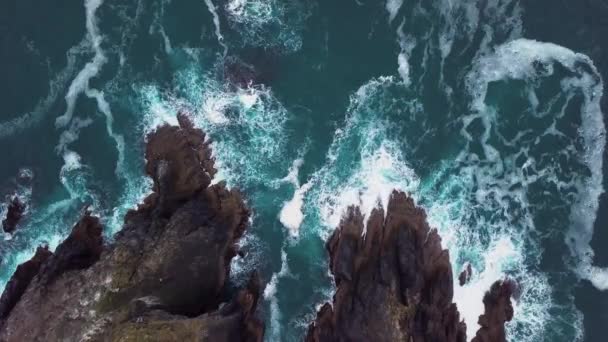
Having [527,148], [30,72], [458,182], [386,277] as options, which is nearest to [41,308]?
[30,72]

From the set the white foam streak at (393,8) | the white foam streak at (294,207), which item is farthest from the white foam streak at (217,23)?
the white foam streak at (393,8)

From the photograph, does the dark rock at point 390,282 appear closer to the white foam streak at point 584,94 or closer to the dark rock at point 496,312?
the dark rock at point 496,312

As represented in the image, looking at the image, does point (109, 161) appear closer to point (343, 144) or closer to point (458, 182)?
point (343, 144)

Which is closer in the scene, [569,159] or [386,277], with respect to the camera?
[386,277]

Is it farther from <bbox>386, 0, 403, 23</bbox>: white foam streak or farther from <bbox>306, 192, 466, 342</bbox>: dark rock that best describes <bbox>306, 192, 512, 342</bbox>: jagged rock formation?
<bbox>386, 0, 403, 23</bbox>: white foam streak

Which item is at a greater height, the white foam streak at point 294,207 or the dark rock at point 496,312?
the white foam streak at point 294,207
